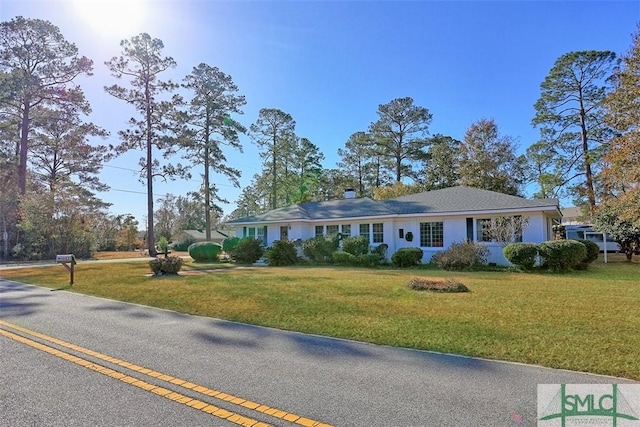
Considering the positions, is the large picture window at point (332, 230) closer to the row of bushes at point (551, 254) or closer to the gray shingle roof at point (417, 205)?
the gray shingle roof at point (417, 205)

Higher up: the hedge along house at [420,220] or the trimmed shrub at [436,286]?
Result: the hedge along house at [420,220]

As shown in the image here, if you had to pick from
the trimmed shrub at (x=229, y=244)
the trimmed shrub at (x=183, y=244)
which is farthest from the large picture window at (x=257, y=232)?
the trimmed shrub at (x=183, y=244)

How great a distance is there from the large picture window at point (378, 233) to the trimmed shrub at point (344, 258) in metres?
2.42

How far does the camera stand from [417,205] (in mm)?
20531

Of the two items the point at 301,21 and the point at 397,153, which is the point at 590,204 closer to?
the point at 397,153

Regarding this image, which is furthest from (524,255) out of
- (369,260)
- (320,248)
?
(320,248)

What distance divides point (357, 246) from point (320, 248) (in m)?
2.20

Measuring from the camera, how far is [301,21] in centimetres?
1202

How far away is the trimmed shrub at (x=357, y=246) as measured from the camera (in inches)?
770

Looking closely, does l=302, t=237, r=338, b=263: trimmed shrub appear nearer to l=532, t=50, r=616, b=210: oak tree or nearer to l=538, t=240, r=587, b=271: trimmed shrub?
l=538, t=240, r=587, b=271: trimmed shrub

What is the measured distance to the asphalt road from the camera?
3.14 m

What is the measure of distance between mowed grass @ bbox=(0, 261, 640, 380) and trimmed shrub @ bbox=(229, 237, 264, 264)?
866 centimetres

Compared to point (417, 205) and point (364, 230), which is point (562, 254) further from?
point (364, 230)

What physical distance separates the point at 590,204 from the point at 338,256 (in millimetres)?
20088
